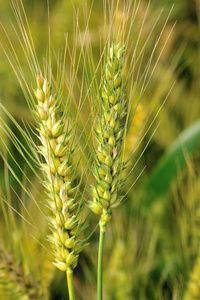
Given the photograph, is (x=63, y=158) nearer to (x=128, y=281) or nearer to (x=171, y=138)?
(x=128, y=281)

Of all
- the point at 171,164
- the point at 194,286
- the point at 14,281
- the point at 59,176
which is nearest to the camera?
the point at 59,176

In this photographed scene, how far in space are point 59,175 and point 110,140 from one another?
62mm

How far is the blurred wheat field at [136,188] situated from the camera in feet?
2.05

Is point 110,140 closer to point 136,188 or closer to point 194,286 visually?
point 194,286

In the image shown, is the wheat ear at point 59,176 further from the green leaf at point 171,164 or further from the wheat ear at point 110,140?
the green leaf at point 171,164

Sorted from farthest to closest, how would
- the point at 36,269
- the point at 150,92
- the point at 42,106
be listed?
the point at 150,92 → the point at 36,269 → the point at 42,106

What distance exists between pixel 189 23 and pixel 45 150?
87cm

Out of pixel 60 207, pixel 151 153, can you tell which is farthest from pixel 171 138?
pixel 60 207

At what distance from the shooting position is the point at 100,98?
0.41 meters

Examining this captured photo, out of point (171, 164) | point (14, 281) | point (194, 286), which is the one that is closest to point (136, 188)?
point (171, 164)

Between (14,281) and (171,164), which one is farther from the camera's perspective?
(171,164)

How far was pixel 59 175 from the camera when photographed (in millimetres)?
388

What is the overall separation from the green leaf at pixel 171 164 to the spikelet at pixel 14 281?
37 cm

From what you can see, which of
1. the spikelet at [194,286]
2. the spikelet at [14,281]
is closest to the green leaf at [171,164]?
the spikelet at [194,286]
